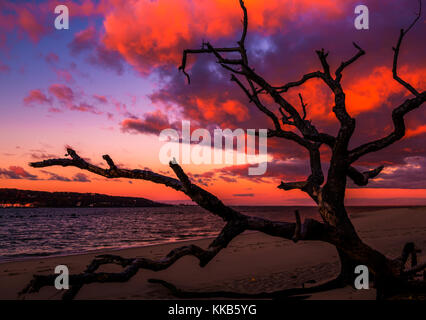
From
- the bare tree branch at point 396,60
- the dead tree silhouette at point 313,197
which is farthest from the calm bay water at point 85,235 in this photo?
the bare tree branch at point 396,60

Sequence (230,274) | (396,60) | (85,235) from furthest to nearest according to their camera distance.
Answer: (85,235) < (230,274) < (396,60)

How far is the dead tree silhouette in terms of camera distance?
5.08 metres

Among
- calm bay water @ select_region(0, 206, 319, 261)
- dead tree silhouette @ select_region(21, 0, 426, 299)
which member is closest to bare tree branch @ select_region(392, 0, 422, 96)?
dead tree silhouette @ select_region(21, 0, 426, 299)

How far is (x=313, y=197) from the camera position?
719 centimetres

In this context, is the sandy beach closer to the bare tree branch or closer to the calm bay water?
the bare tree branch

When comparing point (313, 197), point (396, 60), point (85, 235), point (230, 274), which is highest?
point (396, 60)

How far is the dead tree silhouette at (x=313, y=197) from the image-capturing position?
A: 508 centimetres

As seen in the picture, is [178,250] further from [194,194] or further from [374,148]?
[374,148]

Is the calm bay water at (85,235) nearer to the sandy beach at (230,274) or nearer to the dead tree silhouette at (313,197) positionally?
the sandy beach at (230,274)

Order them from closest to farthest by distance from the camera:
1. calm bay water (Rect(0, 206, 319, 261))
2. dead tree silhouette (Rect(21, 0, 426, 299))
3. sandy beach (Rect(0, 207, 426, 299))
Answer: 1. dead tree silhouette (Rect(21, 0, 426, 299))
2. sandy beach (Rect(0, 207, 426, 299))
3. calm bay water (Rect(0, 206, 319, 261))

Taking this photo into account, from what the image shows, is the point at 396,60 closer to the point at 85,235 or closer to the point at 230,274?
the point at 230,274

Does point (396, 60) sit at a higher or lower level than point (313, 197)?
higher

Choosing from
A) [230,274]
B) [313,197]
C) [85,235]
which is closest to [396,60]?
[313,197]
